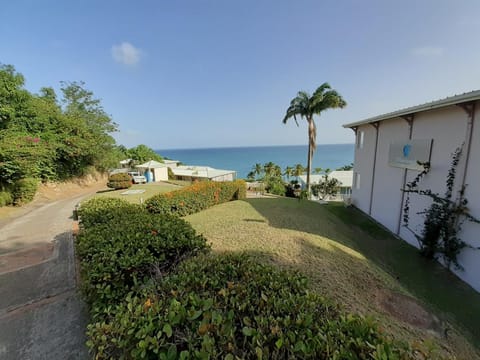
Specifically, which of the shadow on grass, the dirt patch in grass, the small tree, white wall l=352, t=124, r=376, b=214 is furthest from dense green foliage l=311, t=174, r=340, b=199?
the dirt patch in grass

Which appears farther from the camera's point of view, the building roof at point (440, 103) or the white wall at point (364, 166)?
the white wall at point (364, 166)

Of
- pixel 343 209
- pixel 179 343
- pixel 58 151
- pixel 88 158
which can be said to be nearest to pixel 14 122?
pixel 58 151

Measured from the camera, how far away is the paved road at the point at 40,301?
2.80m

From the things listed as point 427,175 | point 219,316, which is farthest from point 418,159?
point 219,316

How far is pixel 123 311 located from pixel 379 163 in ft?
37.6

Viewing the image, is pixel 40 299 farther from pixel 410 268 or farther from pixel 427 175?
pixel 427 175

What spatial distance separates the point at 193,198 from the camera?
30.3 feet

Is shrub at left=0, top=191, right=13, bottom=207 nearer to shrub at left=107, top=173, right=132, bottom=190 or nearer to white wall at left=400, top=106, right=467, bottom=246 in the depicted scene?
shrub at left=107, top=173, right=132, bottom=190

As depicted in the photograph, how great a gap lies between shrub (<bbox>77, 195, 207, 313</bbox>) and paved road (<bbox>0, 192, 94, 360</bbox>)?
0.63 metres

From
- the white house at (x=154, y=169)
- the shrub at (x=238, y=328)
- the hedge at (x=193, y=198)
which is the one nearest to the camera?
the shrub at (x=238, y=328)

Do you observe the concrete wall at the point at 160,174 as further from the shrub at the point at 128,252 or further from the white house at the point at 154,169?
the shrub at the point at 128,252

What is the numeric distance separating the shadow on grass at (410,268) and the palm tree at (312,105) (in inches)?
436

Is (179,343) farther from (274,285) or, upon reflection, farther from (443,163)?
(443,163)

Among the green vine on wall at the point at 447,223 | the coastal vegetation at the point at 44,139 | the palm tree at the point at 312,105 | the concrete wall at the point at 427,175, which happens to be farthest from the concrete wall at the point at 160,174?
the green vine on wall at the point at 447,223
